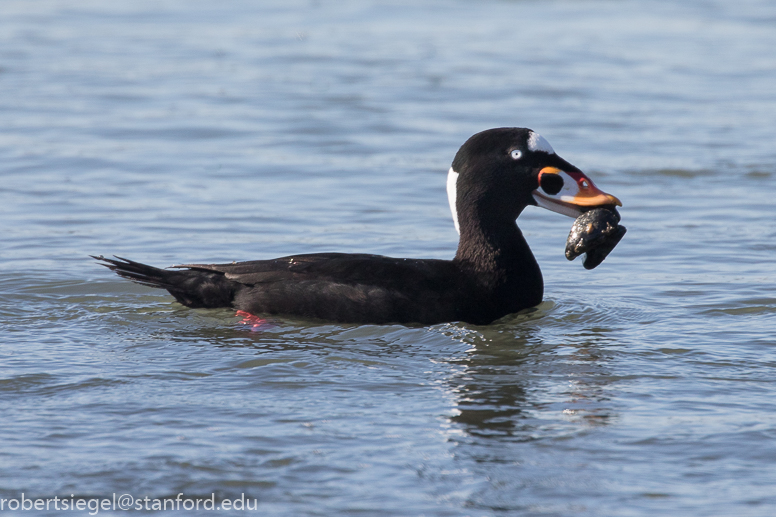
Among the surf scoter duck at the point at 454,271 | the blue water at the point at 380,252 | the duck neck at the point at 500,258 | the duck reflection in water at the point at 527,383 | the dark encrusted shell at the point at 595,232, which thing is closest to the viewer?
the blue water at the point at 380,252

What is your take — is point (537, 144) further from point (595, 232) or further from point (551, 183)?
point (595, 232)

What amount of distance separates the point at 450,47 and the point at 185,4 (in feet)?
22.2

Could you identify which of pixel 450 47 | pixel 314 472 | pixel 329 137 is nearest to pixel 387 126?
pixel 329 137

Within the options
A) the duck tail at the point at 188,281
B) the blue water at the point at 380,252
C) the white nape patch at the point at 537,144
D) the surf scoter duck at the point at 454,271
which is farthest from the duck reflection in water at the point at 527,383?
the duck tail at the point at 188,281

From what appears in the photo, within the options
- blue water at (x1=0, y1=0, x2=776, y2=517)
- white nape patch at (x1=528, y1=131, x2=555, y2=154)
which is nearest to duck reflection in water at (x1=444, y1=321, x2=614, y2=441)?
blue water at (x1=0, y1=0, x2=776, y2=517)

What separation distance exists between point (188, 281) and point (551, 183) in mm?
2528

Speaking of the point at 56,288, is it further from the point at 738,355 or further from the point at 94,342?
the point at 738,355

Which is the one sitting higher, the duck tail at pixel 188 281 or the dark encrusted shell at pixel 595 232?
the dark encrusted shell at pixel 595 232

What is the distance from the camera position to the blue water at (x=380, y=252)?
4.99 meters

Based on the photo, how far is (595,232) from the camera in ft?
23.7

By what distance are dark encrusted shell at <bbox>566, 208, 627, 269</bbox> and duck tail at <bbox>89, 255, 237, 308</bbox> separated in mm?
2282

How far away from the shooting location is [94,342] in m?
6.84

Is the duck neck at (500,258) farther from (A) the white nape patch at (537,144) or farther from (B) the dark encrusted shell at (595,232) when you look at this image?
(A) the white nape patch at (537,144)

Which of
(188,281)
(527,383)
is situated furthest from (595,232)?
(188,281)
